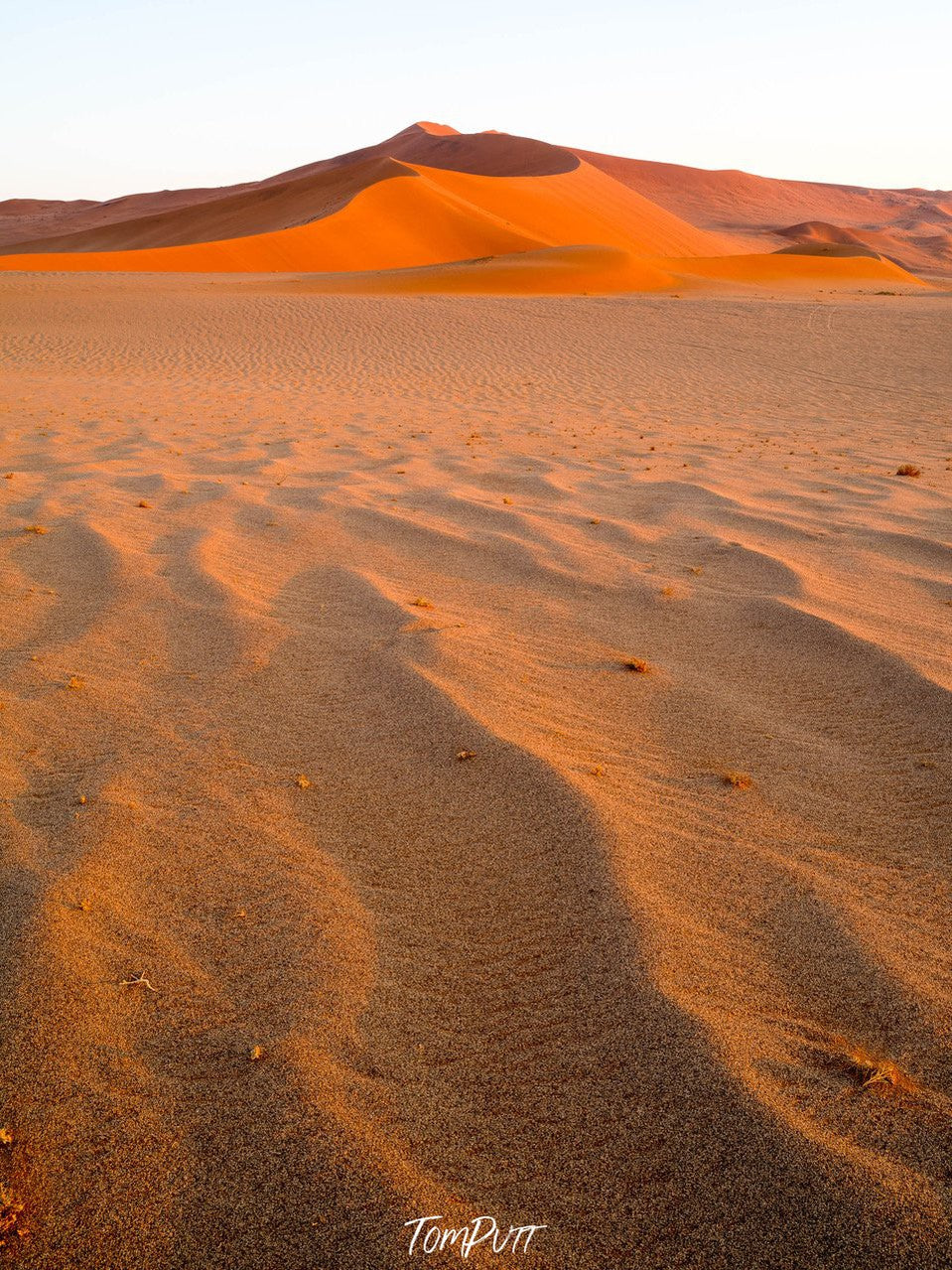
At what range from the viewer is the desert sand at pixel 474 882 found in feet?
4.41

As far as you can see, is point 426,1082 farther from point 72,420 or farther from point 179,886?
point 72,420

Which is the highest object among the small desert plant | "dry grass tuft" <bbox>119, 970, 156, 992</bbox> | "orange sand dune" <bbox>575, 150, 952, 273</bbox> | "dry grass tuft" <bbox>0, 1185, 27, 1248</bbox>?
"orange sand dune" <bbox>575, 150, 952, 273</bbox>

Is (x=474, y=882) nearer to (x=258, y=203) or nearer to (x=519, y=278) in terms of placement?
(x=519, y=278)

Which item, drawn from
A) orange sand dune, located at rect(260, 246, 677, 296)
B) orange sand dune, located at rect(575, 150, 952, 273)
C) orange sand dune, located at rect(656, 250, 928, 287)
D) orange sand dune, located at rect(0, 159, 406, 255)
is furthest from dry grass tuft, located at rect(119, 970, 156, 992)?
orange sand dune, located at rect(575, 150, 952, 273)

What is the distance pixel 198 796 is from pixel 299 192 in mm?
52742

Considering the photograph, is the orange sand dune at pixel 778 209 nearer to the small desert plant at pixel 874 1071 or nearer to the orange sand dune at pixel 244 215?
the orange sand dune at pixel 244 215

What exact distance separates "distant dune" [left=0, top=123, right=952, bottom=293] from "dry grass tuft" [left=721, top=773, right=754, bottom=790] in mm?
23360

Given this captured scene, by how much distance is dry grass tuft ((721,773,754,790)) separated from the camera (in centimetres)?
242

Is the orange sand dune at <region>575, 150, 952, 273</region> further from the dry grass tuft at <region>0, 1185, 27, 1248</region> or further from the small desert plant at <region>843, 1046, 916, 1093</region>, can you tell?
the dry grass tuft at <region>0, 1185, 27, 1248</region>

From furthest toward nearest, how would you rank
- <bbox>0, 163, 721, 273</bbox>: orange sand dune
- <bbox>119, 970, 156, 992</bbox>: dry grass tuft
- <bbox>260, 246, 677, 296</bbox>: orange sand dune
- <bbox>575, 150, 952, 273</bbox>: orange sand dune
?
<bbox>575, 150, 952, 273</bbox>: orange sand dune
<bbox>0, 163, 721, 273</bbox>: orange sand dune
<bbox>260, 246, 677, 296</bbox>: orange sand dune
<bbox>119, 970, 156, 992</bbox>: dry grass tuft

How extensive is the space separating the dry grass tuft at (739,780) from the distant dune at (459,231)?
2336 cm

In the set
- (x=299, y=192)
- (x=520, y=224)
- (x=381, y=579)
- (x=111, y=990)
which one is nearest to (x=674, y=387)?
(x=381, y=579)

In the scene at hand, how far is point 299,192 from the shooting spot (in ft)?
160

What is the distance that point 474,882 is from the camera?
203 cm
